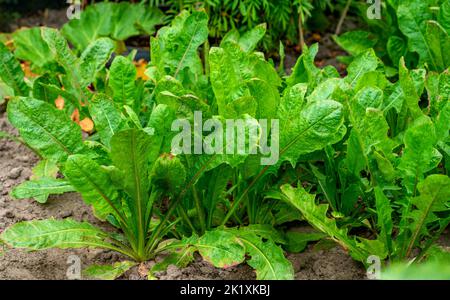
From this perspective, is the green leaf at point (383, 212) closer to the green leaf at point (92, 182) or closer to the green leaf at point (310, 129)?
the green leaf at point (310, 129)

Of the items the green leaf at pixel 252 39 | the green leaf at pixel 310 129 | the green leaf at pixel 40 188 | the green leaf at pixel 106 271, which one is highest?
the green leaf at pixel 252 39

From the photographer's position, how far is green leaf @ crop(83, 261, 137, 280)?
2.06 meters

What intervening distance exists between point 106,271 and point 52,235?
0.65 feet

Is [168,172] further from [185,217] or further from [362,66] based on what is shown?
[362,66]

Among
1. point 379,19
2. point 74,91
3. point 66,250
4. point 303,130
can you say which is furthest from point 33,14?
point 303,130

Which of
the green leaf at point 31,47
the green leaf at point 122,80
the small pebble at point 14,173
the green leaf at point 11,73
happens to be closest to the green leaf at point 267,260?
the green leaf at point 122,80

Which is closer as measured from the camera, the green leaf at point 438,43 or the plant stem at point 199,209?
the plant stem at point 199,209

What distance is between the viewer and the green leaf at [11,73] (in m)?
2.63

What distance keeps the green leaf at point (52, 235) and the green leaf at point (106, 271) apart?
70 mm

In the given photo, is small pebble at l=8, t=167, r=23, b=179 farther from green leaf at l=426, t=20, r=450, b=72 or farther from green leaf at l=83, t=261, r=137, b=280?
green leaf at l=426, t=20, r=450, b=72

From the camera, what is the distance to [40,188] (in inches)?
86.9

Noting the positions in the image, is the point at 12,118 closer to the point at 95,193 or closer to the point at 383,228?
the point at 95,193
